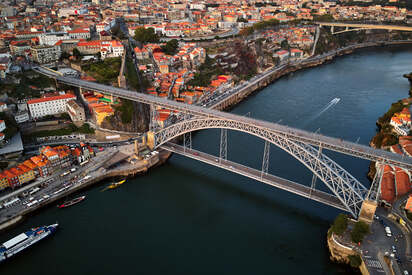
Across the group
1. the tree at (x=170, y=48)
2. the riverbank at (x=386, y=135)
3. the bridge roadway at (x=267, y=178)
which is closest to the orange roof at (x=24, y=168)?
the bridge roadway at (x=267, y=178)

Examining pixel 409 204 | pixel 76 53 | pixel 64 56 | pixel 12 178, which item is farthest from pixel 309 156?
pixel 64 56

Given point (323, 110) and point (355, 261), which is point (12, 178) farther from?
point (323, 110)

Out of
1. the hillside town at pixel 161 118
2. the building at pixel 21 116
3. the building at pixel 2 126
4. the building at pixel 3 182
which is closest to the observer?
the hillside town at pixel 161 118

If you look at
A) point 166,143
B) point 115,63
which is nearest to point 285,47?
point 115,63

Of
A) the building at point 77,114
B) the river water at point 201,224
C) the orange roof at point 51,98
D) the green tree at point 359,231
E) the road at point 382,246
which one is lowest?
the river water at point 201,224

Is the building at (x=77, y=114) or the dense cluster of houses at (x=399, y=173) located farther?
the building at (x=77, y=114)

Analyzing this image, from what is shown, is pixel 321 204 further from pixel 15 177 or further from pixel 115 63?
pixel 115 63

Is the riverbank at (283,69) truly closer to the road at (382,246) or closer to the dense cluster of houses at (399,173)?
the dense cluster of houses at (399,173)
